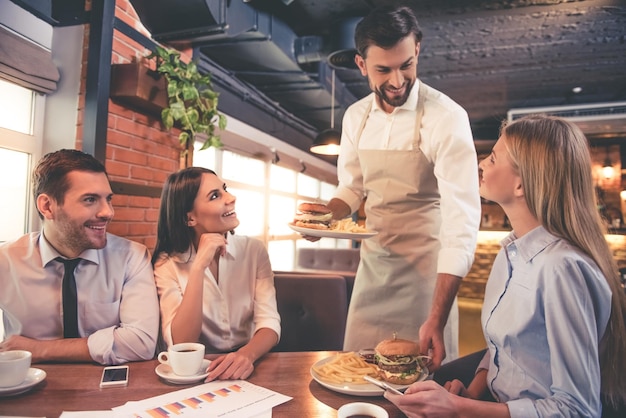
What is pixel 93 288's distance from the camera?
157cm

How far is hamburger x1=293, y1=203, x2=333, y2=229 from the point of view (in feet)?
6.06

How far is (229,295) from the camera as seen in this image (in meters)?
1.76

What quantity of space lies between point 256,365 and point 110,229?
2.05 m

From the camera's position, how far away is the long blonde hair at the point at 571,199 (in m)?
1.04

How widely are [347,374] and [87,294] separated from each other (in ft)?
3.27

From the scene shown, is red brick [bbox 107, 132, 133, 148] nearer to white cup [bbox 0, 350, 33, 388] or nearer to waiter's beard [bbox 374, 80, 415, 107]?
waiter's beard [bbox 374, 80, 415, 107]

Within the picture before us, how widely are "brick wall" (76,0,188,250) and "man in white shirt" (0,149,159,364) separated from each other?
53.5 inches

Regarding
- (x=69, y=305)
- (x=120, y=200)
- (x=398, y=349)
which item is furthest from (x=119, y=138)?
(x=398, y=349)

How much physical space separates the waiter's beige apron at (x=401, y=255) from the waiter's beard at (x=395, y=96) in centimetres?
8

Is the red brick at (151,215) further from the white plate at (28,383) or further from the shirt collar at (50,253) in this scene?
the white plate at (28,383)

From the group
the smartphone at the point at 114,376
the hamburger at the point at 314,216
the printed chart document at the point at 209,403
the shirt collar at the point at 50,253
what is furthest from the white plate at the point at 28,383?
the hamburger at the point at 314,216

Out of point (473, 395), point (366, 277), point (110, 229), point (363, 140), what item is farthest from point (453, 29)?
point (473, 395)

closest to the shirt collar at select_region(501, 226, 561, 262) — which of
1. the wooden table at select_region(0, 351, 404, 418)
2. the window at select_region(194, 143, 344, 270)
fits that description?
the wooden table at select_region(0, 351, 404, 418)

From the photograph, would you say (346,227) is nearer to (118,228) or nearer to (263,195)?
(118,228)
